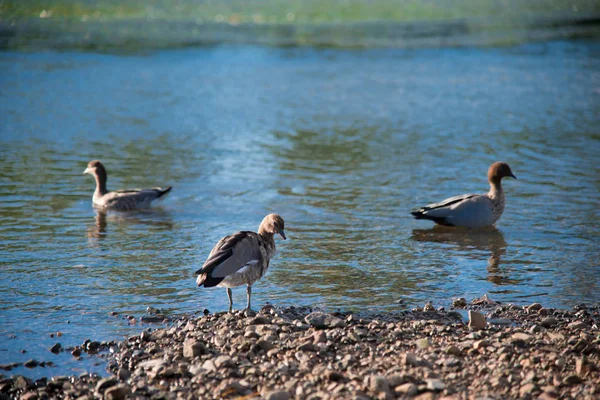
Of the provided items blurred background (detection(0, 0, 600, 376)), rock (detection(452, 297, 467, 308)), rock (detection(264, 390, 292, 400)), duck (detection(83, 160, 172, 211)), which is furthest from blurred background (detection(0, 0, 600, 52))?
rock (detection(264, 390, 292, 400))

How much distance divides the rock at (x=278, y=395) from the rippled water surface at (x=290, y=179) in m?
1.62

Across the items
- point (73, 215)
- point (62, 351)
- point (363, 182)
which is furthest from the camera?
point (363, 182)

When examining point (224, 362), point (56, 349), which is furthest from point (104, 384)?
point (56, 349)

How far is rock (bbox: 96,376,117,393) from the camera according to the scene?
597 centimetres

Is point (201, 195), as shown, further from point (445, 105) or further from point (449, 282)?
point (445, 105)

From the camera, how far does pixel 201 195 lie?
43.1ft

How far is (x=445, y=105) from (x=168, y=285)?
14.3 metres

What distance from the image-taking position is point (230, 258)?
7.39 meters

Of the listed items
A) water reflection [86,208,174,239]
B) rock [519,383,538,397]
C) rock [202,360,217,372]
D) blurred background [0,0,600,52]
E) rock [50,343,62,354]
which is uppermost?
blurred background [0,0,600,52]

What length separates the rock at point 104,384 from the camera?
19.6 feet

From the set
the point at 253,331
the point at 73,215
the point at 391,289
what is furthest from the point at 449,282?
the point at 73,215

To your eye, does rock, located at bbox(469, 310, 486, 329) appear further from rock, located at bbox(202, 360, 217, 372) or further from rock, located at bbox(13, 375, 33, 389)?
rock, located at bbox(13, 375, 33, 389)

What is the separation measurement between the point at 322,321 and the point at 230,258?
3.36 ft

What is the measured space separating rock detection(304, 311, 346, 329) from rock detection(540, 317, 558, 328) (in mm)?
1777
